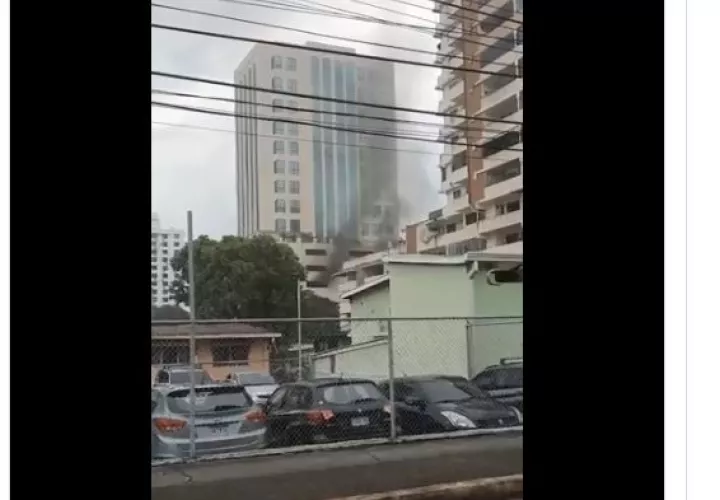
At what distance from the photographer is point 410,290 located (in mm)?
3873

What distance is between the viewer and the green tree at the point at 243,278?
Answer: 3.13 m

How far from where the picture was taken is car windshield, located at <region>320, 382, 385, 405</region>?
3416mm

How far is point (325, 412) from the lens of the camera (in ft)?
11.1

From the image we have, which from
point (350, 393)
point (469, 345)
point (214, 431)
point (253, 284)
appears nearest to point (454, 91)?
point (469, 345)

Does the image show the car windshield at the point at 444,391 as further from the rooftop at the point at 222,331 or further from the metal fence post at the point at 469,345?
the rooftop at the point at 222,331

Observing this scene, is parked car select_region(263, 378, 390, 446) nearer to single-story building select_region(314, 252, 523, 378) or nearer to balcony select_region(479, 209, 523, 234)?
single-story building select_region(314, 252, 523, 378)

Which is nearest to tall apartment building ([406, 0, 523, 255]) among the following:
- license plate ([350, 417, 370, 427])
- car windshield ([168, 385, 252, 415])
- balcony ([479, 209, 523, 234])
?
balcony ([479, 209, 523, 234])

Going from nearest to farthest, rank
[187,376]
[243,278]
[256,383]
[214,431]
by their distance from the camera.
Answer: [187,376] < [214,431] < [256,383] < [243,278]

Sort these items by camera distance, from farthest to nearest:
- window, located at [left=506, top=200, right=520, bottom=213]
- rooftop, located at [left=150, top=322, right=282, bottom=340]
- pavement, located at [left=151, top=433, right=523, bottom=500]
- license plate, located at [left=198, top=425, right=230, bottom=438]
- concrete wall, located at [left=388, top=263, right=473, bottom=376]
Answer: concrete wall, located at [left=388, top=263, right=473, bottom=376], license plate, located at [left=198, top=425, right=230, bottom=438], rooftop, located at [left=150, top=322, right=282, bottom=340], pavement, located at [left=151, top=433, right=523, bottom=500], window, located at [left=506, top=200, right=520, bottom=213]

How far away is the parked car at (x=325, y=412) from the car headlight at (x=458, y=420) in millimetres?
366

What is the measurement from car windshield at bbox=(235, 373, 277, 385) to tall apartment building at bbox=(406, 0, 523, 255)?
1193 mm

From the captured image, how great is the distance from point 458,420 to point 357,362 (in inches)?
26.6

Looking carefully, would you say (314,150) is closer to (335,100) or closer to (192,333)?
(335,100)
